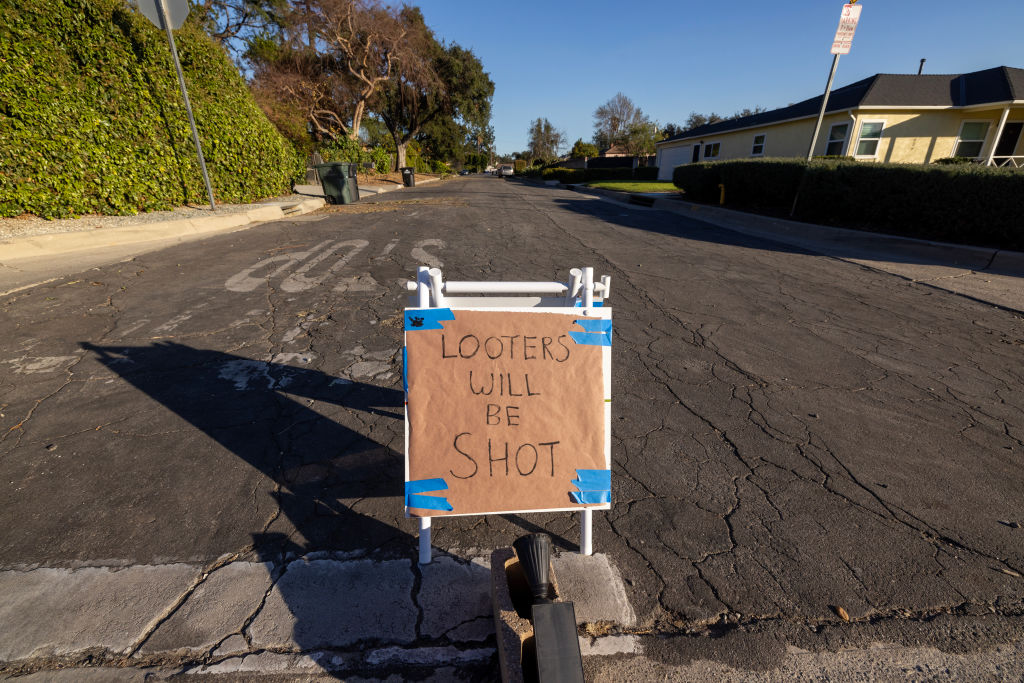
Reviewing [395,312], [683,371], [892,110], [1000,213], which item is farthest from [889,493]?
[892,110]

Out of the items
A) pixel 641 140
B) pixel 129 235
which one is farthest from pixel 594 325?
pixel 641 140

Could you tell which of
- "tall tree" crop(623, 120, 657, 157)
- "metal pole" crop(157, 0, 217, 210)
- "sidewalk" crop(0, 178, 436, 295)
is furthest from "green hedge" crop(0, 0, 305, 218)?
"tall tree" crop(623, 120, 657, 157)

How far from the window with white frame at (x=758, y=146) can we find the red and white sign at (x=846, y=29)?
1378 cm

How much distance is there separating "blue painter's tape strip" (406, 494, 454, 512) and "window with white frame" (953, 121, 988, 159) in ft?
90.9

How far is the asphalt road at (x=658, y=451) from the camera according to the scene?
189 centimetres

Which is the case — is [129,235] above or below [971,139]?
below

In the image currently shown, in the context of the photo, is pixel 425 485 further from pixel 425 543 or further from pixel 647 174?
pixel 647 174

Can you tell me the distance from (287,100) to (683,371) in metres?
30.5

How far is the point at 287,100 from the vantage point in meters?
26.1

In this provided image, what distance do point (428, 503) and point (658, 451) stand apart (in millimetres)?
1573

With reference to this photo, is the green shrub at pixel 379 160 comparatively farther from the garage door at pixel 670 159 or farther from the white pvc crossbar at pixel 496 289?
the white pvc crossbar at pixel 496 289

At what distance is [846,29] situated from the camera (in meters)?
10.8

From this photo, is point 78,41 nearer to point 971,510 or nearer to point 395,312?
point 395,312

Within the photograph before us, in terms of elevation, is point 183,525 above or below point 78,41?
below
